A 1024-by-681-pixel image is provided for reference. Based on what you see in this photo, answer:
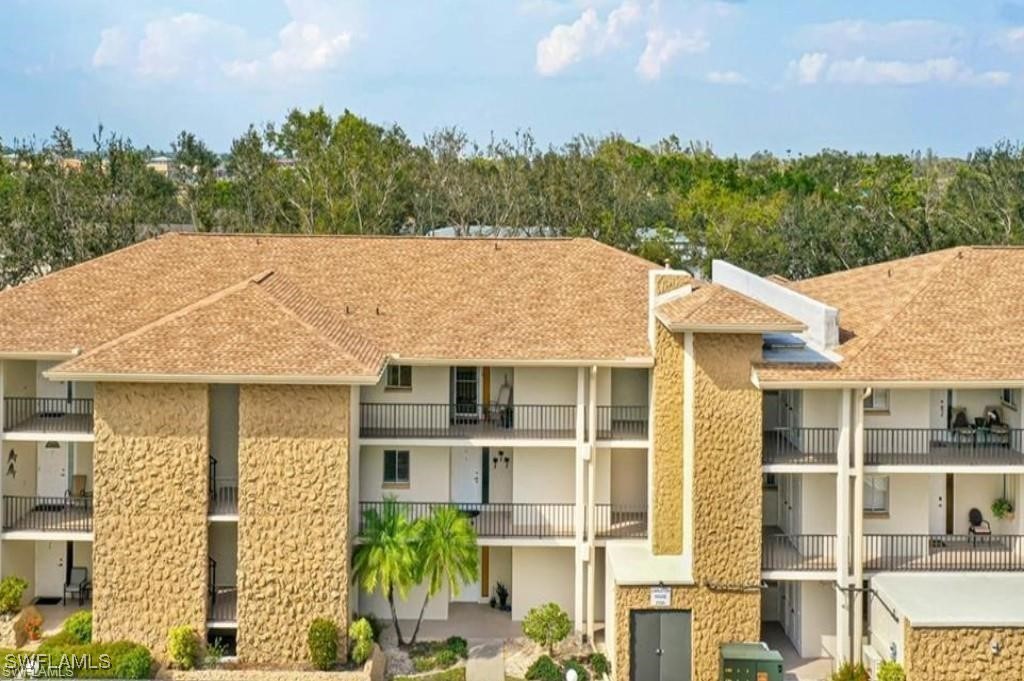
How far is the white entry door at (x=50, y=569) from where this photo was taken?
90.2ft

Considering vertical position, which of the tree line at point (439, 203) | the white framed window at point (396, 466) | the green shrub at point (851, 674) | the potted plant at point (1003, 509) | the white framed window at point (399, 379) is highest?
the tree line at point (439, 203)

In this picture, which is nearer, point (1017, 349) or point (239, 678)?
point (239, 678)

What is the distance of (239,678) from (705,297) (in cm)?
1333

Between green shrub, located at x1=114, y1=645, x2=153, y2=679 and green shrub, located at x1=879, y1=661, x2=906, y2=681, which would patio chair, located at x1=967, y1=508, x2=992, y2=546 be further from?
green shrub, located at x1=114, y1=645, x2=153, y2=679

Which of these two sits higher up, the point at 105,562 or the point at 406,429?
Answer: the point at 406,429

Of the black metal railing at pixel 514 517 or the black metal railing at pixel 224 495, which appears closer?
the black metal railing at pixel 224 495

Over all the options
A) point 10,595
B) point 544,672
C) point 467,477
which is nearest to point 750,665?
point 544,672

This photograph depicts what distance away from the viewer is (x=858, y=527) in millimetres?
→ 24656

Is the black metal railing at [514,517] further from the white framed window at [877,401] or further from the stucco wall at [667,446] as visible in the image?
the white framed window at [877,401]

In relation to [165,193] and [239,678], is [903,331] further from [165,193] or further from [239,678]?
[165,193]

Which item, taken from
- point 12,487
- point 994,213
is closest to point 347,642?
point 12,487

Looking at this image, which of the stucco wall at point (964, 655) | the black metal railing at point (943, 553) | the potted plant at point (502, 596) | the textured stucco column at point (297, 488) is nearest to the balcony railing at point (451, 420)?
the textured stucco column at point (297, 488)

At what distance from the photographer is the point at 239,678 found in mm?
22875

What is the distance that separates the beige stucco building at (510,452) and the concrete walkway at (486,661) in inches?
65.6
